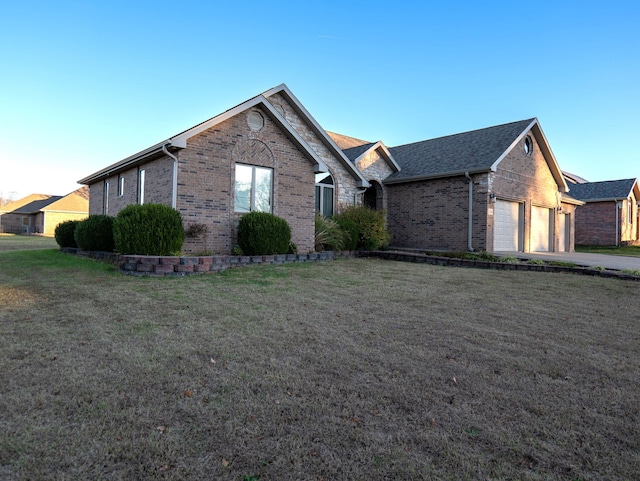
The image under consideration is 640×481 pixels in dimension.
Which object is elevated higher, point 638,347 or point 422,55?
point 422,55

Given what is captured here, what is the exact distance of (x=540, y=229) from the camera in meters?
19.0

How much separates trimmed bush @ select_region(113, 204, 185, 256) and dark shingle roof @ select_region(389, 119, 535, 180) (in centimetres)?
1181

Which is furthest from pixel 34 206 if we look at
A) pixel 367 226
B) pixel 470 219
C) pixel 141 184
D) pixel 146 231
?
pixel 470 219

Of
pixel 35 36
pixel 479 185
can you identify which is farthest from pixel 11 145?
pixel 479 185

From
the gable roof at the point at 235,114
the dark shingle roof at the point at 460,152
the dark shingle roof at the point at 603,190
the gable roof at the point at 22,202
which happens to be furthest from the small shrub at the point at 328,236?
the gable roof at the point at 22,202

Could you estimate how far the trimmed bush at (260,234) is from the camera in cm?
1047

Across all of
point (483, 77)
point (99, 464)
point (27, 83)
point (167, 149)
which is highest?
point (483, 77)

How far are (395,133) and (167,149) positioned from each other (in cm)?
2650

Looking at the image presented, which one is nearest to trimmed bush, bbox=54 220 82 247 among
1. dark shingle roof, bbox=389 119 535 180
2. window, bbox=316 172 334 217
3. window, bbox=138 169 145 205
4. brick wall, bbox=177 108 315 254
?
window, bbox=138 169 145 205

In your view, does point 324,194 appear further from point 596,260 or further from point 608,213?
point 608,213

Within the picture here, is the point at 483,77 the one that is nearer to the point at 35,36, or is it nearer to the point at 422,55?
the point at 422,55

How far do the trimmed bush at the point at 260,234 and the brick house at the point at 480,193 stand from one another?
8652 millimetres

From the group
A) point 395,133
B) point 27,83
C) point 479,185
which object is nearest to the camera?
point 27,83

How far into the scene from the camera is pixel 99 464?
1961 millimetres
